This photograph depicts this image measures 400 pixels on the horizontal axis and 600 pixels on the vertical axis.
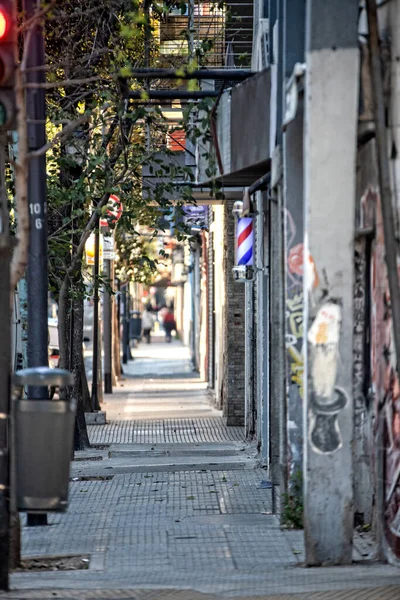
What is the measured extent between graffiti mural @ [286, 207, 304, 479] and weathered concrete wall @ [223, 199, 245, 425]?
410 inches

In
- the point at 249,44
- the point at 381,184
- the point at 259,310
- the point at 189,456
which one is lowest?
the point at 189,456

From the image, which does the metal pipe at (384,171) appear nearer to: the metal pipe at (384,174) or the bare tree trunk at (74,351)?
the metal pipe at (384,174)

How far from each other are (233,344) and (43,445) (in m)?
13.7

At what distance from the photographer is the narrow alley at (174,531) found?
8.35 m

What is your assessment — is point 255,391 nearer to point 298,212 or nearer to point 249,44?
point 249,44

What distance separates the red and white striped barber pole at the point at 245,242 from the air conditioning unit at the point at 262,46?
7.43 feet

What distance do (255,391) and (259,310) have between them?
308 cm

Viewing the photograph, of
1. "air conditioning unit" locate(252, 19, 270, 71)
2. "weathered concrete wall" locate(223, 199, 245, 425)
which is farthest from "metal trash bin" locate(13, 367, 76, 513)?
"weathered concrete wall" locate(223, 199, 245, 425)

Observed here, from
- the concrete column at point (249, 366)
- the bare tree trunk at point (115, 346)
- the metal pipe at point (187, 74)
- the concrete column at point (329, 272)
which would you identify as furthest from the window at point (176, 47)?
the bare tree trunk at point (115, 346)

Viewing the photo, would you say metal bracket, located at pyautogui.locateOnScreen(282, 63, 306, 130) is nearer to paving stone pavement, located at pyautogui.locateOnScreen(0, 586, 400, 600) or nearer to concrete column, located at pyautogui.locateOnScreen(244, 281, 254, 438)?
paving stone pavement, located at pyautogui.locateOnScreen(0, 586, 400, 600)

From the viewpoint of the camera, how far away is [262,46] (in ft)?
49.6

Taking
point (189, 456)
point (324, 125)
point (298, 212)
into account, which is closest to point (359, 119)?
point (324, 125)

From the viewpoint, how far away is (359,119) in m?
8.93

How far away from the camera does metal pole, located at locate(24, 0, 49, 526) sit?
36.7 feet
